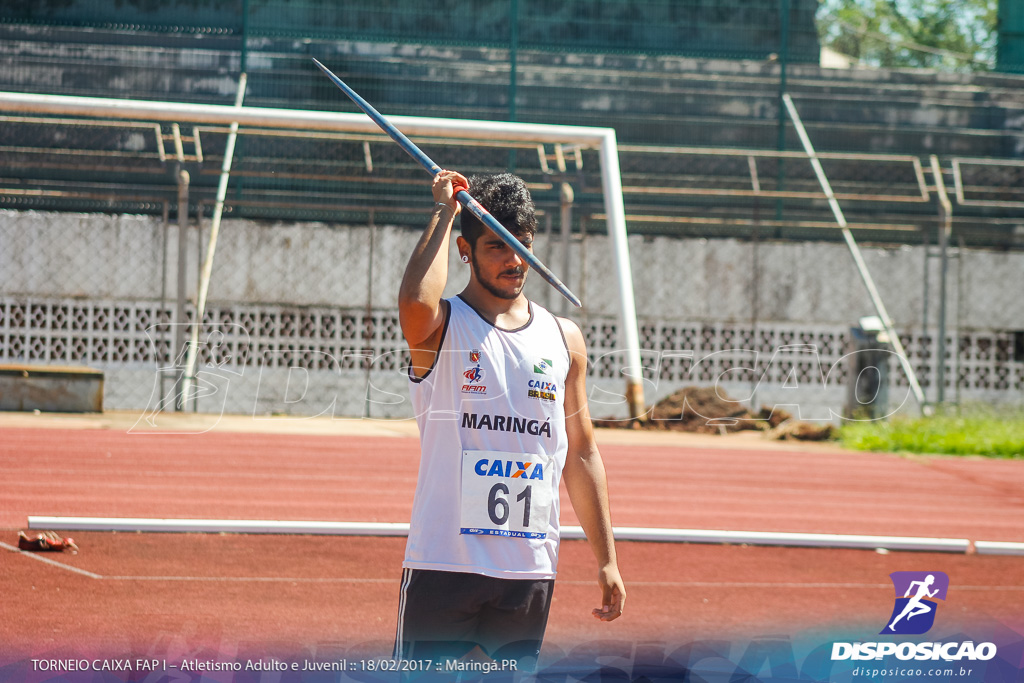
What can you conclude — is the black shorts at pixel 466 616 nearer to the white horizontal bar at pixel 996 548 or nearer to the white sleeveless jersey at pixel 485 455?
the white sleeveless jersey at pixel 485 455

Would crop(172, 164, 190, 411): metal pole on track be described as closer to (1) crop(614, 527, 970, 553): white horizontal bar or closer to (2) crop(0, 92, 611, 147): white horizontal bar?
(2) crop(0, 92, 611, 147): white horizontal bar

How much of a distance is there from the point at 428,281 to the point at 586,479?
74 cm

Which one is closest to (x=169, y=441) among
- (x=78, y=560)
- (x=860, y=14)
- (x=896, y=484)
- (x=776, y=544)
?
(x=78, y=560)

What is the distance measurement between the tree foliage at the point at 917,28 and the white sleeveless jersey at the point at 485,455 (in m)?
29.7

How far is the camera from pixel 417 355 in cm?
265

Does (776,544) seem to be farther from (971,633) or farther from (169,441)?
(169,441)

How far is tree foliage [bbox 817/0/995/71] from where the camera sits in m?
30.9

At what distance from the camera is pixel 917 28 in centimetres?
3416

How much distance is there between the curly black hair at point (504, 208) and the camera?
9.03 feet

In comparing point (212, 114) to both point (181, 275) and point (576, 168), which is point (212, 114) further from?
point (576, 168)

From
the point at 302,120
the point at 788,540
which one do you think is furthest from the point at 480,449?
the point at 302,120

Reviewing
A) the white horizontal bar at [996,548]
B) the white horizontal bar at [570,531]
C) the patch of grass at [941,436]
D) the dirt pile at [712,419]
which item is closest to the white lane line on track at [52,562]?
the white horizontal bar at [570,531]

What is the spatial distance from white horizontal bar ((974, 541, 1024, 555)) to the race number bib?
5141 mm

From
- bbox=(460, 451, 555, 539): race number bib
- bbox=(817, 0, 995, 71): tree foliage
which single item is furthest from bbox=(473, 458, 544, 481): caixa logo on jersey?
bbox=(817, 0, 995, 71): tree foliage
